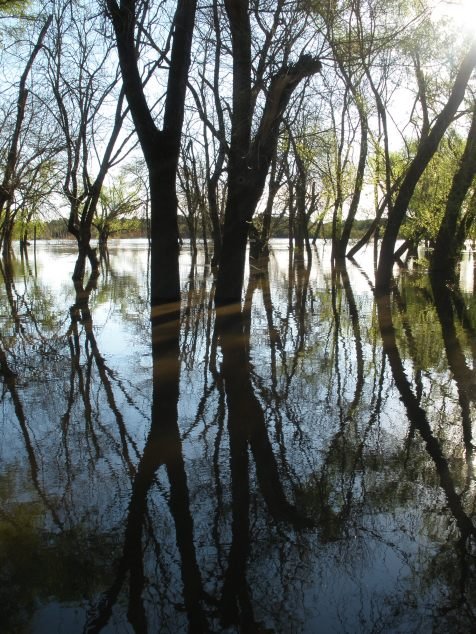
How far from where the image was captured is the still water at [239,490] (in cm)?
264

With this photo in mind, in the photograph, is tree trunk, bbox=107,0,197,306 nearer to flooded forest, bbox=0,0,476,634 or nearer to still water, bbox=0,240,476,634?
flooded forest, bbox=0,0,476,634

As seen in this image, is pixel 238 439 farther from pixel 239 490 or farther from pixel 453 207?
pixel 453 207

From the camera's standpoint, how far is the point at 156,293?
1357 centimetres

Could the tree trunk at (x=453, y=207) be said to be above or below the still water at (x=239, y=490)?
above

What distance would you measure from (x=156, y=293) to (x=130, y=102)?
4.04 metres

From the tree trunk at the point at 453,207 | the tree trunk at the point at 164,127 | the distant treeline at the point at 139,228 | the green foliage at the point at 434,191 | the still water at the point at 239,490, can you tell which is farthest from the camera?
the distant treeline at the point at 139,228

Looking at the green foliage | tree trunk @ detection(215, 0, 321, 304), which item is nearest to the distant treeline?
the green foliage

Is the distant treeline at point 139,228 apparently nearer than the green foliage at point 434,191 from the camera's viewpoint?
No

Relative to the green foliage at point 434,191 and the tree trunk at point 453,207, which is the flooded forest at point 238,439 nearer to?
the tree trunk at point 453,207

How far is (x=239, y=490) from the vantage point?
3.71 meters

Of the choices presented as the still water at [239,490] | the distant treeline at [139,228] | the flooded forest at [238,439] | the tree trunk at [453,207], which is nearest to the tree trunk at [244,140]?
the flooded forest at [238,439]

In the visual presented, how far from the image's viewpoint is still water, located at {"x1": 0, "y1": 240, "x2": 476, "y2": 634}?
2643mm

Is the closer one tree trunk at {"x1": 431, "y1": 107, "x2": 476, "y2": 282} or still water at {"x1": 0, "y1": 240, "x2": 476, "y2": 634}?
still water at {"x1": 0, "y1": 240, "x2": 476, "y2": 634}

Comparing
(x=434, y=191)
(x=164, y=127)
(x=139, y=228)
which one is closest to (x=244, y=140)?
(x=164, y=127)
